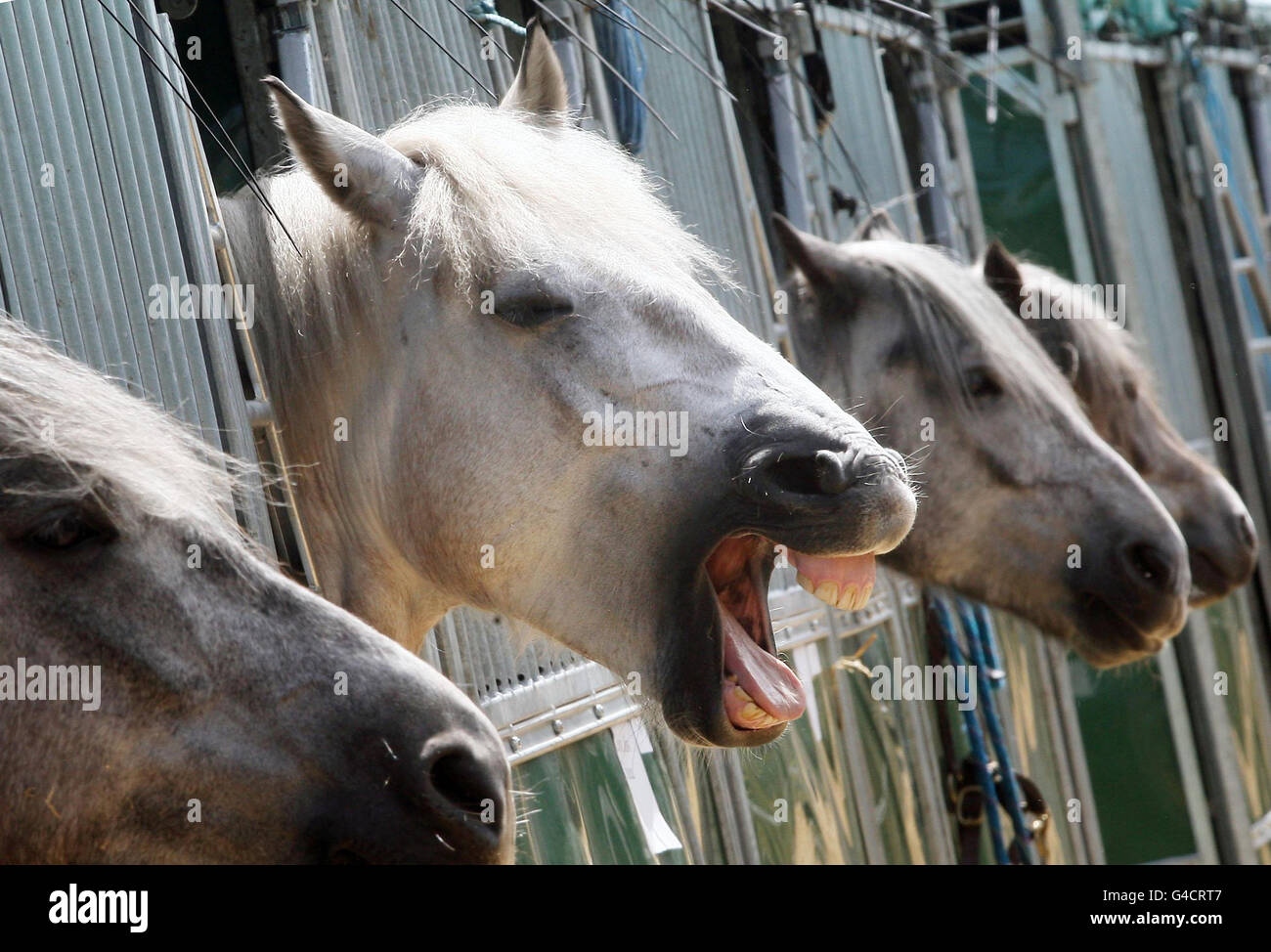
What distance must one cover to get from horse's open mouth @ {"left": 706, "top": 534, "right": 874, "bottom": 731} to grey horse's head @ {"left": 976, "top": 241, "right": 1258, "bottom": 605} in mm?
1821

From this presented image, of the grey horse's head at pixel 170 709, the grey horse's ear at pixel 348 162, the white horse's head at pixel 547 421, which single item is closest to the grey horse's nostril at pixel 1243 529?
the white horse's head at pixel 547 421

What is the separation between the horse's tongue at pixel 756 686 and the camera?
1.69 m

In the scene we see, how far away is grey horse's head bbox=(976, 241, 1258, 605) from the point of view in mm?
3418

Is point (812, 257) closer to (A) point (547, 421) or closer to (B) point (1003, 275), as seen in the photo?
(B) point (1003, 275)

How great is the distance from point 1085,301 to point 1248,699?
309 cm

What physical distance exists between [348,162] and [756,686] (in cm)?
81

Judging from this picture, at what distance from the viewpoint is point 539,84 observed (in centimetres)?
206

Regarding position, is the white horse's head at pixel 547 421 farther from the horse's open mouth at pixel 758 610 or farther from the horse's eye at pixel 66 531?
the horse's eye at pixel 66 531

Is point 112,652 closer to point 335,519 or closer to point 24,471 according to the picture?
point 24,471

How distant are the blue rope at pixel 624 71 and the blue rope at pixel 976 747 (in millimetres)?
1496

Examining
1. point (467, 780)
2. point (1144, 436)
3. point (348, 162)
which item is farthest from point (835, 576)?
point (1144, 436)
